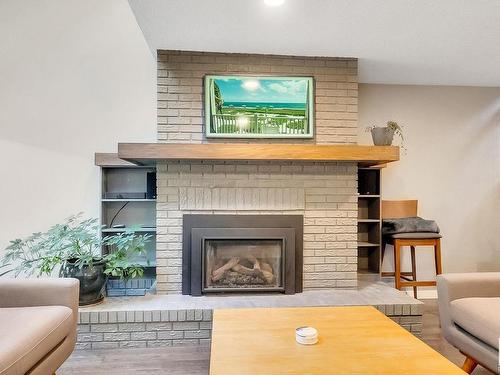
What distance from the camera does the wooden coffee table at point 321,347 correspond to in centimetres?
135

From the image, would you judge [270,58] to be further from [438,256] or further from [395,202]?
[438,256]

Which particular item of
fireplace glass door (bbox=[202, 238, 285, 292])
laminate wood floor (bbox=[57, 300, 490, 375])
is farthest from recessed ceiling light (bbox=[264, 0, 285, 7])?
laminate wood floor (bbox=[57, 300, 490, 375])

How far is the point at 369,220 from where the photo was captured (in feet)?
11.2

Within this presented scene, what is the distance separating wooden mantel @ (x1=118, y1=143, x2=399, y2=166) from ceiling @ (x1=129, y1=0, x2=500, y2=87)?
78 centimetres

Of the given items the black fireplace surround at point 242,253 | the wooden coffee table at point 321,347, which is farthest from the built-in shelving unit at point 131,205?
the wooden coffee table at point 321,347

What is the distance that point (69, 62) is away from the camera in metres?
3.42

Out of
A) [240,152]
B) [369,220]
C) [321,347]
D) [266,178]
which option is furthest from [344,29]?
[321,347]

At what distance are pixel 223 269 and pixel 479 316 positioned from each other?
1.77 metres

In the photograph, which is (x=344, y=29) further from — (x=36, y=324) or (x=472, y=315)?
(x=36, y=324)

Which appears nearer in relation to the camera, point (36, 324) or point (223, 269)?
point (36, 324)

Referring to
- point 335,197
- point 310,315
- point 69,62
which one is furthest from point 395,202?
point 69,62

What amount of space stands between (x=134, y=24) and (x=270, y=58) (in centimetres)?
154

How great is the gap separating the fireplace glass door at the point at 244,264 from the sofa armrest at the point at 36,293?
107 centimetres

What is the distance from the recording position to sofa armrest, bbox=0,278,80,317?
2.04m
